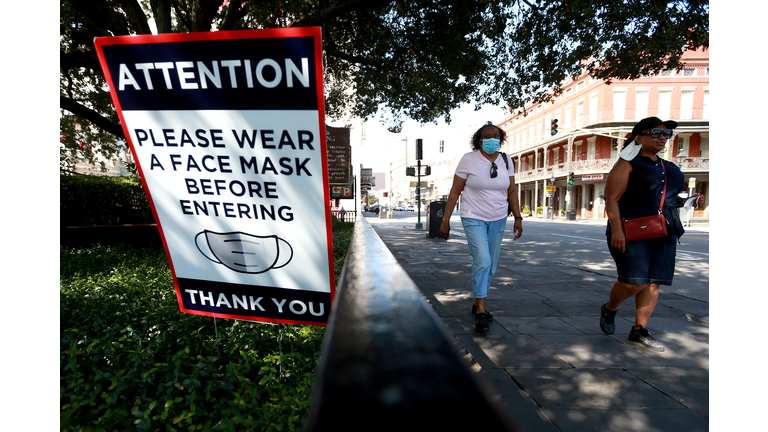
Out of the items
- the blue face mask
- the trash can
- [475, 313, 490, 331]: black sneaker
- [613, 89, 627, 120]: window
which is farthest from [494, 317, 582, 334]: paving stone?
[613, 89, 627, 120]: window

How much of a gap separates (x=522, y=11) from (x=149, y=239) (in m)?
9.62

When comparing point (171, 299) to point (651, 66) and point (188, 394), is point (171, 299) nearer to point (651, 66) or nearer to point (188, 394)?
point (188, 394)

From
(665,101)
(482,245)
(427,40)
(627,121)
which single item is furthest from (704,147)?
(482,245)

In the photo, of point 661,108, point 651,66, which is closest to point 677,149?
point 661,108

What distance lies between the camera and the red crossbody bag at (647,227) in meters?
2.75

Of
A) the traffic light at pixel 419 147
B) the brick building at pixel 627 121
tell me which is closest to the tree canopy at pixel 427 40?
the traffic light at pixel 419 147

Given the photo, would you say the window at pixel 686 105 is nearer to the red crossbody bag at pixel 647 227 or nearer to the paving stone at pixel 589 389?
the red crossbody bag at pixel 647 227

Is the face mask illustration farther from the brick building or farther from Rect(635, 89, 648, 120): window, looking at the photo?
Rect(635, 89, 648, 120): window

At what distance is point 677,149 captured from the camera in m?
31.2

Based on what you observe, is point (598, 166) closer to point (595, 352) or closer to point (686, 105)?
point (686, 105)

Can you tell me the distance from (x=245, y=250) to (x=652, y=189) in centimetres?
304

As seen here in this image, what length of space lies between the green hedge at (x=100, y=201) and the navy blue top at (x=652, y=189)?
8.34 metres

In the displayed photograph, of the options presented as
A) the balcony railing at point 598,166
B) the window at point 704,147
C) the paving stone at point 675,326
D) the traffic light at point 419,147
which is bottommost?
the paving stone at point 675,326

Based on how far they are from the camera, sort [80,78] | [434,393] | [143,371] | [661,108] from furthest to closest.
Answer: [661,108] < [80,78] < [143,371] < [434,393]
